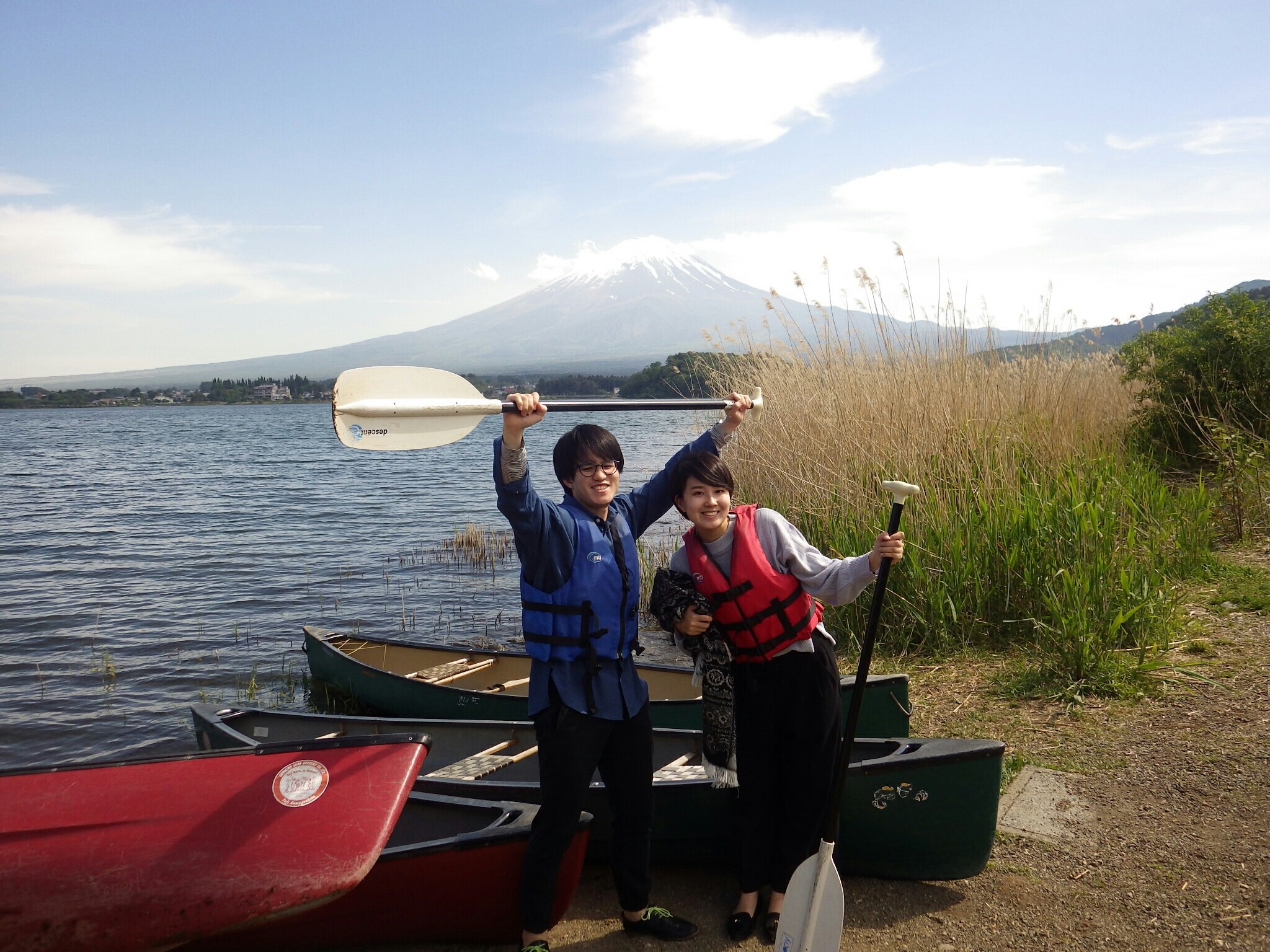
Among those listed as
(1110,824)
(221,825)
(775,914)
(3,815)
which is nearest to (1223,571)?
(1110,824)

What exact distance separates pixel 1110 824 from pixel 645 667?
267 cm

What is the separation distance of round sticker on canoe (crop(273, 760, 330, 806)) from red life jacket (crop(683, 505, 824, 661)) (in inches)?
55.8

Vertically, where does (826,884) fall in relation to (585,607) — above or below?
below

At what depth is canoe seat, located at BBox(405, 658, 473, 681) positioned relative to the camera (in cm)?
615

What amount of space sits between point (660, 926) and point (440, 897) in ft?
2.59

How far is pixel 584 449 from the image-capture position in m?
2.88

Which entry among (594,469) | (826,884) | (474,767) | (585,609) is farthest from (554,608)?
(474,767)

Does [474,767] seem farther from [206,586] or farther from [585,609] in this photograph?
[206,586]

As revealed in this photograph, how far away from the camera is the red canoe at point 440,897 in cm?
306

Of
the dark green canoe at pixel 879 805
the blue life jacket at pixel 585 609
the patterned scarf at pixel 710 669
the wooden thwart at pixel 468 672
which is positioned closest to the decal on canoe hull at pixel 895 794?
the dark green canoe at pixel 879 805

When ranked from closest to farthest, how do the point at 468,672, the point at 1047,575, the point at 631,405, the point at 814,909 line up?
the point at 814,909, the point at 631,405, the point at 1047,575, the point at 468,672

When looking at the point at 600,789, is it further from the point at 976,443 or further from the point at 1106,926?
the point at 976,443

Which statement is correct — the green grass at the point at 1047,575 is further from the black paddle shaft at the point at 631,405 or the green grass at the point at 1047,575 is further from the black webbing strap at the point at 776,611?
the black paddle shaft at the point at 631,405

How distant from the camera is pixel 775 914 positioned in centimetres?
301
